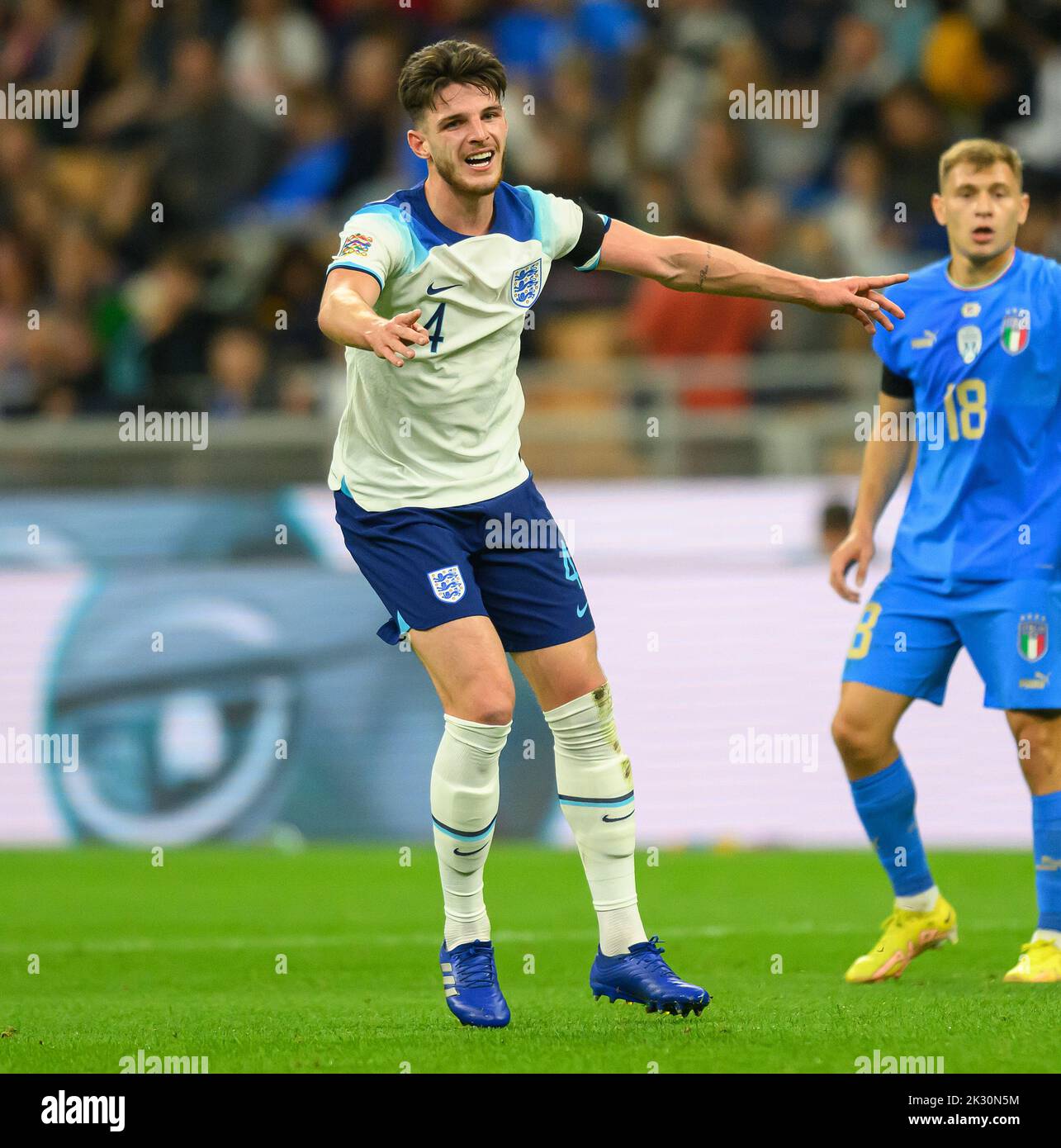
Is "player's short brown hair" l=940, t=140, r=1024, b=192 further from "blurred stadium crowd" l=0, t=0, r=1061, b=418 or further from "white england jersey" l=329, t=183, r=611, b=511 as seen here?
"blurred stadium crowd" l=0, t=0, r=1061, b=418

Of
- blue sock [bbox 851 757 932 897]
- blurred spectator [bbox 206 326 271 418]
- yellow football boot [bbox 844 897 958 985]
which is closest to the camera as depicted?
yellow football boot [bbox 844 897 958 985]

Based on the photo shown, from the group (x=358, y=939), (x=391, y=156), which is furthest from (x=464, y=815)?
(x=391, y=156)

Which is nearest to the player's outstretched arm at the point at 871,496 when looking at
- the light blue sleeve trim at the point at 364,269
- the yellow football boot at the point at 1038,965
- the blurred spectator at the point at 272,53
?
the yellow football boot at the point at 1038,965

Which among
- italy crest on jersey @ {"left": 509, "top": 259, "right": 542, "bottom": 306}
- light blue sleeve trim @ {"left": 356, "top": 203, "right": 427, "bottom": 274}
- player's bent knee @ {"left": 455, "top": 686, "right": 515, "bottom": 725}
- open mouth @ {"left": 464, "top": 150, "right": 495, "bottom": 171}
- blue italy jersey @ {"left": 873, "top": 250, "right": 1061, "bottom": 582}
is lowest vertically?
player's bent knee @ {"left": 455, "top": 686, "right": 515, "bottom": 725}

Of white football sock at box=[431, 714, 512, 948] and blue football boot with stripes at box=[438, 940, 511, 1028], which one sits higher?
white football sock at box=[431, 714, 512, 948]

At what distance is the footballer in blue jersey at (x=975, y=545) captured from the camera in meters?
5.96

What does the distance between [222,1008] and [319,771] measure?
496cm

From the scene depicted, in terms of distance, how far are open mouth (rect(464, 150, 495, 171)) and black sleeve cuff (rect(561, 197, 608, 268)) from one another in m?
0.44

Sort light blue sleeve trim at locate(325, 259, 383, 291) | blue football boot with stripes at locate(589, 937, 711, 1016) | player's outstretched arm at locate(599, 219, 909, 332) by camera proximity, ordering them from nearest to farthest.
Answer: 1. light blue sleeve trim at locate(325, 259, 383, 291)
2. blue football boot with stripes at locate(589, 937, 711, 1016)
3. player's outstretched arm at locate(599, 219, 909, 332)

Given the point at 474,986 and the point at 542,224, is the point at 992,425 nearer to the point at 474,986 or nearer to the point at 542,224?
the point at 542,224

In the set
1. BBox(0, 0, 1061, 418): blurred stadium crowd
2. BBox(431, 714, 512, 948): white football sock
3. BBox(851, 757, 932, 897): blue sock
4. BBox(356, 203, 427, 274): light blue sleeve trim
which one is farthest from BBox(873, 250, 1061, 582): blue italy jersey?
BBox(0, 0, 1061, 418): blurred stadium crowd

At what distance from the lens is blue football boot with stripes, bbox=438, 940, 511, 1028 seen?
499 cm

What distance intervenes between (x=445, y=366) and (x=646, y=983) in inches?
69.5

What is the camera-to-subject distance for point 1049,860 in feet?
19.6
